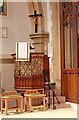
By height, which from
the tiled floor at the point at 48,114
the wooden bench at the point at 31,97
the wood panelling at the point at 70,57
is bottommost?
the tiled floor at the point at 48,114

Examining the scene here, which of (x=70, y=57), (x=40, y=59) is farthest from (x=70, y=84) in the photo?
(x=40, y=59)

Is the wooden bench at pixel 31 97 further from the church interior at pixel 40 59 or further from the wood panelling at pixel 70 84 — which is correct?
the wood panelling at pixel 70 84

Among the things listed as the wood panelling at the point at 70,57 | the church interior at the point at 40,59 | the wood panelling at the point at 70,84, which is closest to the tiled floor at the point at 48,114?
the church interior at the point at 40,59

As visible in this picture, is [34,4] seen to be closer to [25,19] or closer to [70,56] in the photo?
[25,19]

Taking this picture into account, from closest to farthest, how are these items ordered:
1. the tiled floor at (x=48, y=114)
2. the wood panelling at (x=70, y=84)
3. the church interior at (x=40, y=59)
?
the tiled floor at (x=48, y=114) → the church interior at (x=40, y=59) → the wood panelling at (x=70, y=84)

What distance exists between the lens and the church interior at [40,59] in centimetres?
673

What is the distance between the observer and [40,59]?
7121 millimetres

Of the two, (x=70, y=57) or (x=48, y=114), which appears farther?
(x=70, y=57)

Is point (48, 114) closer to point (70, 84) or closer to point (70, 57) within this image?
point (70, 84)

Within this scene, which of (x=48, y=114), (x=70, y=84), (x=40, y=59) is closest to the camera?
(x=48, y=114)

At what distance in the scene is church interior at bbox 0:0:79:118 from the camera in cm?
673

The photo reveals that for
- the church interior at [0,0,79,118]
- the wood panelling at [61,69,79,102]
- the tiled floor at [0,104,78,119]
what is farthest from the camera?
the wood panelling at [61,69,79,102]

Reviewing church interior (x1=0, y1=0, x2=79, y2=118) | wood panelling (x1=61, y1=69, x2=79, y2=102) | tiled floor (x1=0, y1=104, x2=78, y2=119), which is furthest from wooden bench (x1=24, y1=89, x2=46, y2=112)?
wood panelling (x1=61, y1=69, x2=79, y2=102)

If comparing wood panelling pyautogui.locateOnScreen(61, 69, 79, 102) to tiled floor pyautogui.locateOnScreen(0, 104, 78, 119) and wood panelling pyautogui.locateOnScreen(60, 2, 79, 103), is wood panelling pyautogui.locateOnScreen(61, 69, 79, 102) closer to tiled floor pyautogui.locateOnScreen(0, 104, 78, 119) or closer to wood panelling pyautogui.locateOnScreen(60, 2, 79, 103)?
wood panelling pyautogui.locateOnScreen(60, 2, 79, 103)
